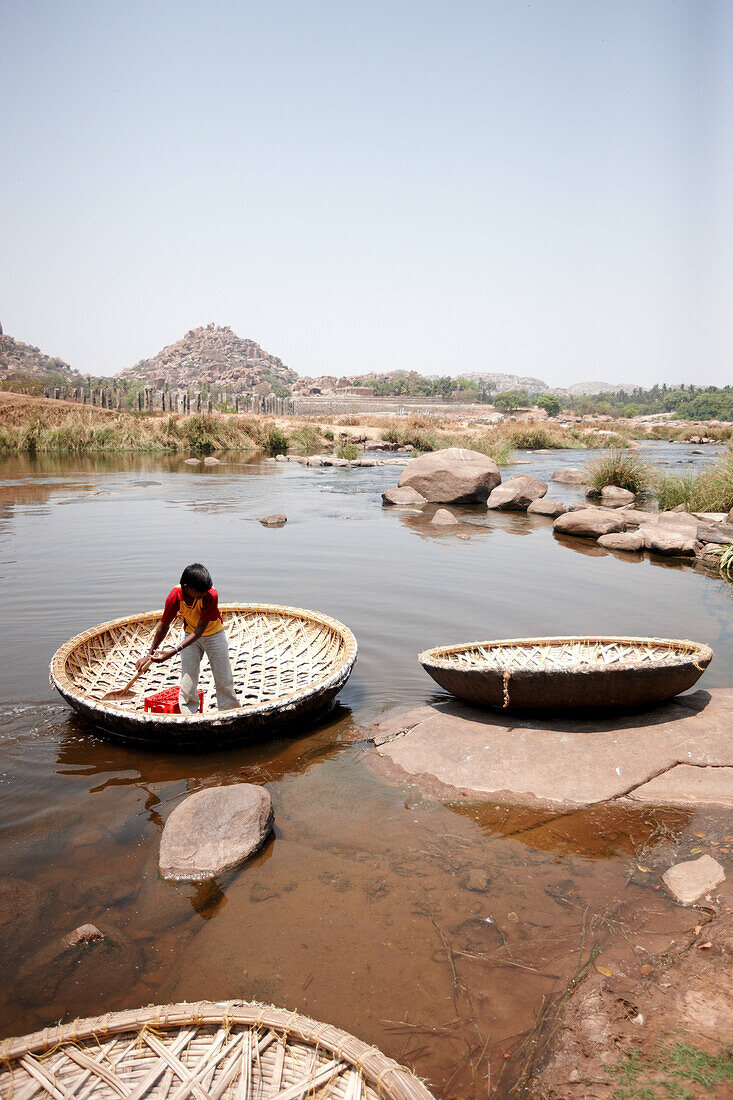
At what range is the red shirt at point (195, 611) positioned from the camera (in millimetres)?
4559

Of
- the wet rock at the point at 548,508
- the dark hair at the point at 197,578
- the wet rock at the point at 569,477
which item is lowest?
the wet rock at the point at 548,508

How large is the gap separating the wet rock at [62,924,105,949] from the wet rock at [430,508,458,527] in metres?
12.4

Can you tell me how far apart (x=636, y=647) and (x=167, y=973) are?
4.24m

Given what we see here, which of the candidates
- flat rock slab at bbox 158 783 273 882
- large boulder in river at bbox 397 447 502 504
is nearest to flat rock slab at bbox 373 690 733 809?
flat rock slab at bbox 158 783 273 882

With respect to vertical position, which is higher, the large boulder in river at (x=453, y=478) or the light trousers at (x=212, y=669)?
the large boulder in river at (x=453, y=478)

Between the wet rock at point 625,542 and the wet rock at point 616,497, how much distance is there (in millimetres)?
5126

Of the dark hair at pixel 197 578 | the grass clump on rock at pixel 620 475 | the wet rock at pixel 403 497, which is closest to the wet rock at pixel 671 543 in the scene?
the grass clump on rock at pixel 620 475

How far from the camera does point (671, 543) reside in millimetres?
11867

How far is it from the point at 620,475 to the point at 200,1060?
18995 millimetres

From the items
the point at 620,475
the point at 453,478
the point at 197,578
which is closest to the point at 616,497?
the point at 620,475

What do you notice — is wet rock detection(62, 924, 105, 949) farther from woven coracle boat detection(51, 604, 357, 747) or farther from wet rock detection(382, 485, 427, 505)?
wet rock detection(382, 485, 427, 505)

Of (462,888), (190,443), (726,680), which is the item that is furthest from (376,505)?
(190,443)

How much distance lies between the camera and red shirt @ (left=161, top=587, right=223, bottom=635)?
456 cm

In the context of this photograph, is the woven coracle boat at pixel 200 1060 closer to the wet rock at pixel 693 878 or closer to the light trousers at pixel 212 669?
the wet rock at pixel 693 878
